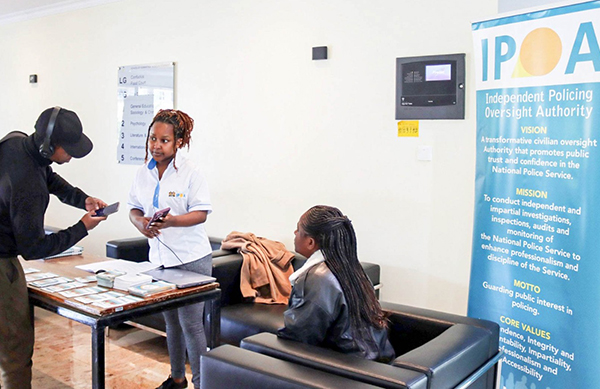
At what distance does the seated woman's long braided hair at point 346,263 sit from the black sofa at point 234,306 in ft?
→ 3.84

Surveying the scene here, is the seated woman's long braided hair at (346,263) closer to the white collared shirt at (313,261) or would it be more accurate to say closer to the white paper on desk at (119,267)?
the white collared shirt at (313,261)

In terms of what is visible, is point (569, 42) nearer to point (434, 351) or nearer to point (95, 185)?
point (434, 351)

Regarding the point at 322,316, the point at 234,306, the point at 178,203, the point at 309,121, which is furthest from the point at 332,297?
the point at 309,121

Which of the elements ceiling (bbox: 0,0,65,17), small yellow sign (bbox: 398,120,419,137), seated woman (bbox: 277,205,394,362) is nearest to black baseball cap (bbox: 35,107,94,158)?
seated woman (bbox: 277,205,394,362)

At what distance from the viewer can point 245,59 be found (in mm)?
4445

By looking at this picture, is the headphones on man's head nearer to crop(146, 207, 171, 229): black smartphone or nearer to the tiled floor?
crop(146, 207, 171, 229): black smartphone

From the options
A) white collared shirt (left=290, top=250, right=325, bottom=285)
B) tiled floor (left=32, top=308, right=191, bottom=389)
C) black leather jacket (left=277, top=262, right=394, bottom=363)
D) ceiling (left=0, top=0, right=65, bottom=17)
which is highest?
ceiling (left=0, top=0, right=65, bottom=17)

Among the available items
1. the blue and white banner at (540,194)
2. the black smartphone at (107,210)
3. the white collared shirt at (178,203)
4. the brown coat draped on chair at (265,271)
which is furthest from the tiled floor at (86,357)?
the blue and white banner at (540,194)

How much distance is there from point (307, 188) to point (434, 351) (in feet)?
7.41

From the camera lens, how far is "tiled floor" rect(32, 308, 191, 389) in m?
3.40

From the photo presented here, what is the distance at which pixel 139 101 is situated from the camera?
203 inches

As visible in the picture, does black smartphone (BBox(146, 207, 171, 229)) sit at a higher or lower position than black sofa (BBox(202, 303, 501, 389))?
higher

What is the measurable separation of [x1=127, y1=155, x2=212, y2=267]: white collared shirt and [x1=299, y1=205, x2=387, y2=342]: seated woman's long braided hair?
0.89 meters

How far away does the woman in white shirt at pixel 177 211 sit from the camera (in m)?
Result: 2.84
